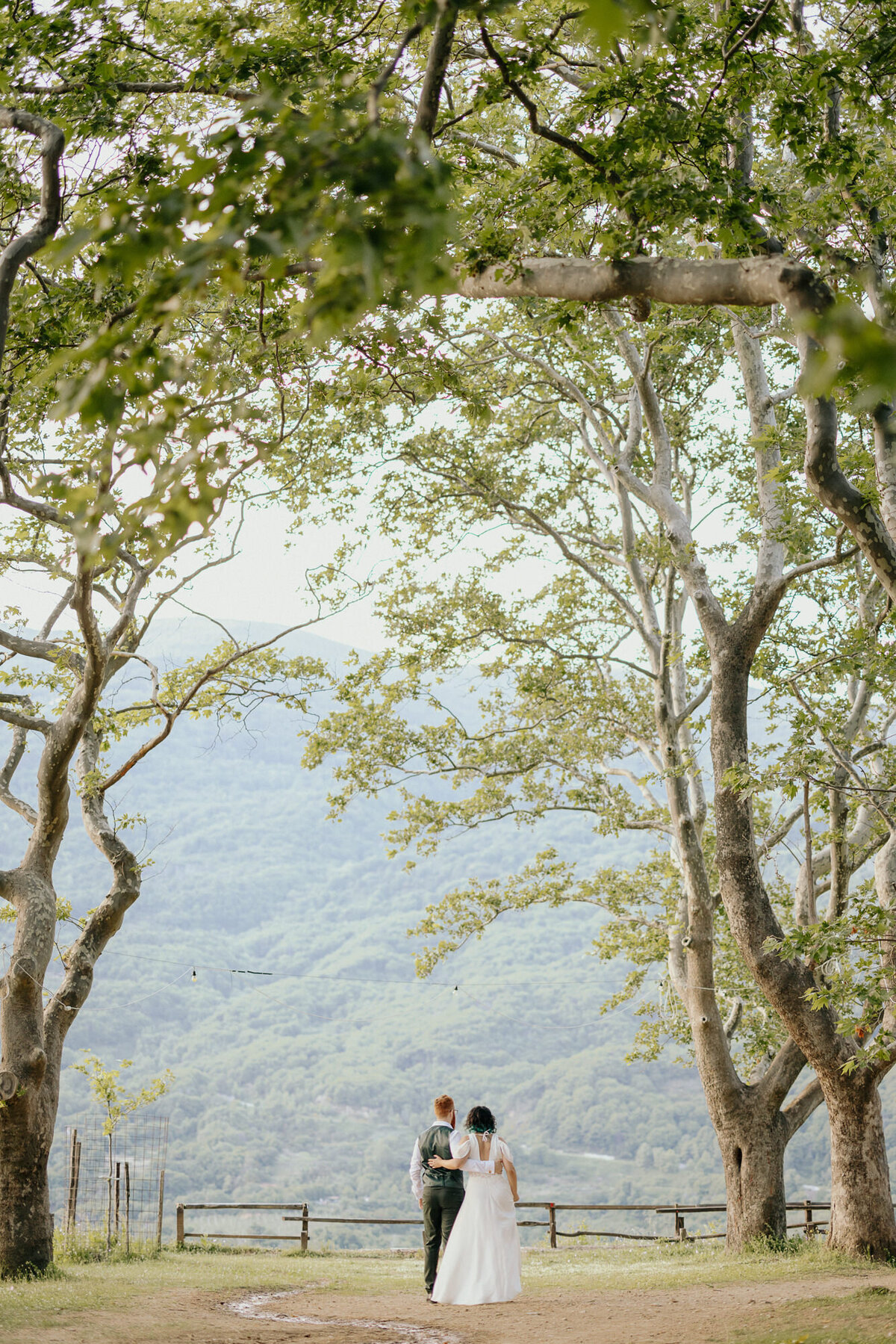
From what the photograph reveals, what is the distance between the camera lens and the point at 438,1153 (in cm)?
798

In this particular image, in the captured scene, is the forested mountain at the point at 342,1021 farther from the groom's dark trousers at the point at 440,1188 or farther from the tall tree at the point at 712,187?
the tall tree at the point at 712,187

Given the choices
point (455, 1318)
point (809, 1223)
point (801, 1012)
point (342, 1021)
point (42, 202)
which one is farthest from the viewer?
point (342, 1021)

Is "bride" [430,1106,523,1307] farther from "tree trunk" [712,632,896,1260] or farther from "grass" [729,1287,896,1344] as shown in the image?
"tree trunk" [712,632,896,1260]

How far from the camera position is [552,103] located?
11266 millimetres

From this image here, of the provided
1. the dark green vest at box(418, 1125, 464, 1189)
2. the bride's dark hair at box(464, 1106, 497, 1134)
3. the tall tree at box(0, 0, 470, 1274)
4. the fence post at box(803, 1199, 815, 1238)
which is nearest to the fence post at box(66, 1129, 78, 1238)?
the tall tree at box(0, 0, 470, 1274)

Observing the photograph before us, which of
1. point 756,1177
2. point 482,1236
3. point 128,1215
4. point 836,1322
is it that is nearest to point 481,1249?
point 482,1236

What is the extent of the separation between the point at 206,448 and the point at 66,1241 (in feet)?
35.9

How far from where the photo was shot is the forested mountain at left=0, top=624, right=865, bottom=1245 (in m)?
81.2

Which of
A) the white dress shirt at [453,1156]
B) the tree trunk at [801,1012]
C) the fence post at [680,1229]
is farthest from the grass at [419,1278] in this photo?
the white dress shirt at [453,1156]

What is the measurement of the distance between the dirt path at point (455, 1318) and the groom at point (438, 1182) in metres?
0.50

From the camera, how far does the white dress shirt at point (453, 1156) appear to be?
7797mm

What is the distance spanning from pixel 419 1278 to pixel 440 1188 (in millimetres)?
3652

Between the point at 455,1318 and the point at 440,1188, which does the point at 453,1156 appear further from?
the point at 455,1318

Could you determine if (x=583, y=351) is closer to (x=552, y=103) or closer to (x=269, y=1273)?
(x=552, y=103)
